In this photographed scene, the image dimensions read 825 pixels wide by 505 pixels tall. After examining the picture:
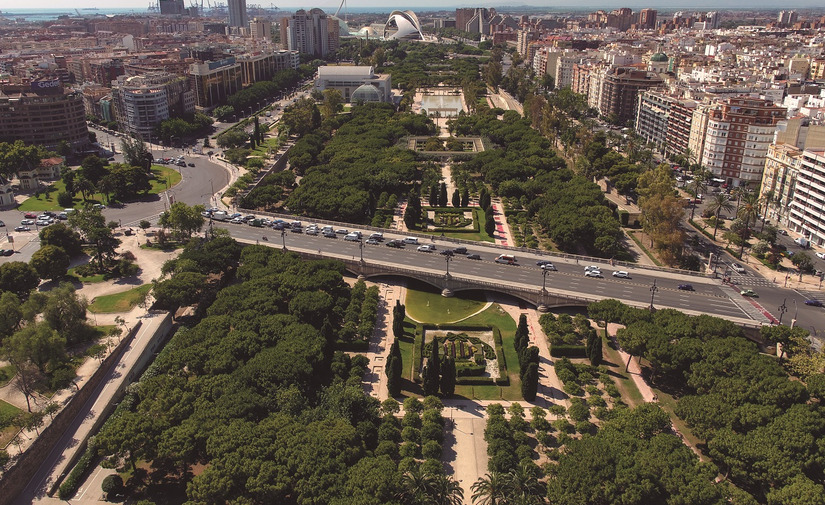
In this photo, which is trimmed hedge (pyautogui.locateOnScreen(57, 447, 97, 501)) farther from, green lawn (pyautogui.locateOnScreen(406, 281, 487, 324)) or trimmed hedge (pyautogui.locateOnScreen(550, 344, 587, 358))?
trimmed hedge (pyautogui.locateOnScreen(550, 344, 587, 358))

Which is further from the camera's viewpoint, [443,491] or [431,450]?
[431,450]

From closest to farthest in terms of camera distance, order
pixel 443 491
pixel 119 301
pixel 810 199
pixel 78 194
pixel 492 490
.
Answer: pixel 443 491
pixel 492 490
pixel 119 301
pixel 810 199
pixel 78 194

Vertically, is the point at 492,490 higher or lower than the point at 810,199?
lower

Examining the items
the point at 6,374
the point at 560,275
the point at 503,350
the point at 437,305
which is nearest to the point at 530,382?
the point at 503,350

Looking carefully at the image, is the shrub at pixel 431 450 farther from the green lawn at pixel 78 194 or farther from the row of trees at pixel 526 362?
the green lawn at pixel 78 194

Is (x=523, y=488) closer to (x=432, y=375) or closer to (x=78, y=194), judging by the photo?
(x=432, y=375)

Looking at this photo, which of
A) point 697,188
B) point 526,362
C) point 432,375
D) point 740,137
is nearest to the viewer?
point 432,375
